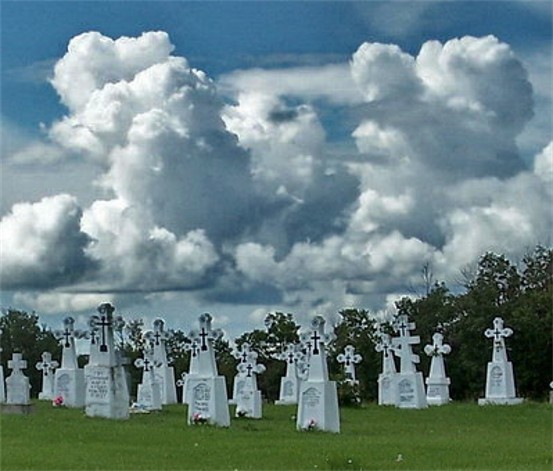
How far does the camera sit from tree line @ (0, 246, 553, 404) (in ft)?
171

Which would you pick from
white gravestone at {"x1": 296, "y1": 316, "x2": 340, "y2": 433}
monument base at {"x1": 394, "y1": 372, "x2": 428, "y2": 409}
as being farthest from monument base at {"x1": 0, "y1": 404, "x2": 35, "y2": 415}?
monument base at {"x1": 394, "y1": 372, "x2": 428, "y2": 409}

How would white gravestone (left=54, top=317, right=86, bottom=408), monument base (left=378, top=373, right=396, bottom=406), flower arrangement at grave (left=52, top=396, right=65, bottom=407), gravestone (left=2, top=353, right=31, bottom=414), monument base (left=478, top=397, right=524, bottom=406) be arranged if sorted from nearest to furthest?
gravestone (left=2, top=353, right=31, bottom=414) → flower arrangement at grave (left=52, top=396, right=65, bottom=407) → white gravestone (left=54, top=317, right=86, bottom=408) → monument base (left=478, top=397, right=524, bottom=406) → monument base (left=378, top=373, right=396, bottom=406)

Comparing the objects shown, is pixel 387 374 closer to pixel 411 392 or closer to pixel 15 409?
pixel 411 392

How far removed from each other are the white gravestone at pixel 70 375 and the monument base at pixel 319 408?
41.8 ft

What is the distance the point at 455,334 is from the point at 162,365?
18638 millimetres

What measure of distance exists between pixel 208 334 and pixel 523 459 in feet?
35.3

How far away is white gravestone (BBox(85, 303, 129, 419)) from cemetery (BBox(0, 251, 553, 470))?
0.03m

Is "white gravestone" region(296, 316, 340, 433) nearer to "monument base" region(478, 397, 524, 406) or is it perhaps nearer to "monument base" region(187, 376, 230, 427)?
"monument base" region(187, 376, 230, 427)

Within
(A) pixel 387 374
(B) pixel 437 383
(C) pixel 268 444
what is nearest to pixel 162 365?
(A) pixel 387 374

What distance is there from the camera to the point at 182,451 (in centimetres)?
1973

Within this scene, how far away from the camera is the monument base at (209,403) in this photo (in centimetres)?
2686

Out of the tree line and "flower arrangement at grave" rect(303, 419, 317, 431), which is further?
the tree line

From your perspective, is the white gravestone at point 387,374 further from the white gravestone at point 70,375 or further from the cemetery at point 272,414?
the white gravestone at point 70,375

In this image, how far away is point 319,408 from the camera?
83.6 ft
